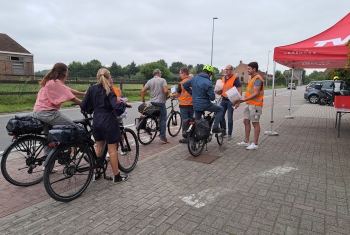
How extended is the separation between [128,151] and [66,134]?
4.82 feet

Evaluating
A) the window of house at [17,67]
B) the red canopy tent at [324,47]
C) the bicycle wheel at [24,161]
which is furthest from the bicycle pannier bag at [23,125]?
the window of house at [17,67]

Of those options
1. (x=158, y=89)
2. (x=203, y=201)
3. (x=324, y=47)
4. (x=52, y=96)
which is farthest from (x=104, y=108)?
(x=324, y=47)

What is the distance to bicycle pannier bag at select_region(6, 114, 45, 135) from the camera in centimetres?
360

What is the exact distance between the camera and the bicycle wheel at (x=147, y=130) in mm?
6254

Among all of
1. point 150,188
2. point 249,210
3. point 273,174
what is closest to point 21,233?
point 150,188

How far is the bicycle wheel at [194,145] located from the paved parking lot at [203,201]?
235 mm

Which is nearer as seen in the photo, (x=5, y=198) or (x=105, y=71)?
(x=5, y=198)

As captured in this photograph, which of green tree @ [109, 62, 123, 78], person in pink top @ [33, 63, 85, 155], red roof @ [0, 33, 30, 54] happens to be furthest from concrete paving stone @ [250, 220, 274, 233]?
green tree @ [109, 62, 123, 78]

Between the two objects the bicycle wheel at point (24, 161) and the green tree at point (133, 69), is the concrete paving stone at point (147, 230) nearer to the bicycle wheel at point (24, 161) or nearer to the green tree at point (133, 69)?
the bicycle wheel at point (24, 161)

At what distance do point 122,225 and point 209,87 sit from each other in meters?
3.29

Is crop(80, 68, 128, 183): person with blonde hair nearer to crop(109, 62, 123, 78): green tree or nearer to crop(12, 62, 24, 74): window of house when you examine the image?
crop(12, 62, 24, 74): window of house

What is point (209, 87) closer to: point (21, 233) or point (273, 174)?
point (273, 174)

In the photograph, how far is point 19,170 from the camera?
3.95 metres

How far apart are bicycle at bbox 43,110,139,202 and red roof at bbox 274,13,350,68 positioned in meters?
5.45
